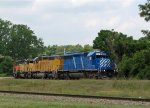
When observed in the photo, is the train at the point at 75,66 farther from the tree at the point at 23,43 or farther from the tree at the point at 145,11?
the tree at the point at 23,43

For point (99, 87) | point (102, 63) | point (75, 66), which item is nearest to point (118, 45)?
point (102, 63)

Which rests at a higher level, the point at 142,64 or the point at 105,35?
the point at 105,35

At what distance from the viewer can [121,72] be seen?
4941cm

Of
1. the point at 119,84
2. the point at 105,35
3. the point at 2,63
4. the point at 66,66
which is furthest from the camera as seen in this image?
the point at 2,63

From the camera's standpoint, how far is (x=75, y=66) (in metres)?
53.3

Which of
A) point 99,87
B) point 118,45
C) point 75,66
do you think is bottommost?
point 99,87

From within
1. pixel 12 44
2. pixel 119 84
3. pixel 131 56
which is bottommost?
pixel 119 84

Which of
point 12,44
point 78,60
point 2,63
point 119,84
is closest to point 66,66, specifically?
point 78,60

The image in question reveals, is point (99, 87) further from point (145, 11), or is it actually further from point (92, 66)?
point (92, 66)

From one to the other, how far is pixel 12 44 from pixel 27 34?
642 cm

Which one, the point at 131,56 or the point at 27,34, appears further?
the point at 27,34

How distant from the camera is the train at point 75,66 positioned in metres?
51.0

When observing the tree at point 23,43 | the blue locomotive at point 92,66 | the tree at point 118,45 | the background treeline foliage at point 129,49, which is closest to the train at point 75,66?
the blue locomotive at point 92,66

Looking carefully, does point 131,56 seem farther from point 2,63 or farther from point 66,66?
point 2,63
